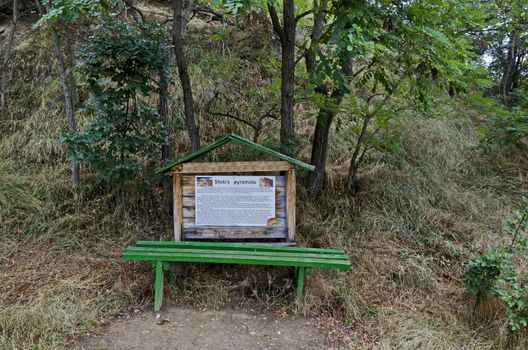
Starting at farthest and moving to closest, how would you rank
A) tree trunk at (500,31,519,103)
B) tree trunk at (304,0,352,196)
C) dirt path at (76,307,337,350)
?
tree trunk at (500,31,519,103), tree trunk at (304,0,352,196), dirt path at (76,307,337,350)

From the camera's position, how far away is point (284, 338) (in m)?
3.12

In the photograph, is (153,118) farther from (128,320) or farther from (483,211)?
(483,211)

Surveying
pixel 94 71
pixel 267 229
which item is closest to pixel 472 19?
pixel 267 229

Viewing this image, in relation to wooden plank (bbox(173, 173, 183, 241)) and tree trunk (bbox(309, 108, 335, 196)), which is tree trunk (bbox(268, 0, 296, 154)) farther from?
wooden plank (bbox(173, 173, 183, 241))

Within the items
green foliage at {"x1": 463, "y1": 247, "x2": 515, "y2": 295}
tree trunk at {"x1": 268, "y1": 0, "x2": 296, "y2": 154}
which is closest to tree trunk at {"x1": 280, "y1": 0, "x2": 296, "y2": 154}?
tree trunk at {"x1": 268, "y1": 0, "x2": 296, "y2": 154}

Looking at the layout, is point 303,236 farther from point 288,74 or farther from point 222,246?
point 288,74

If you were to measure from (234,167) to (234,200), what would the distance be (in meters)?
0.35

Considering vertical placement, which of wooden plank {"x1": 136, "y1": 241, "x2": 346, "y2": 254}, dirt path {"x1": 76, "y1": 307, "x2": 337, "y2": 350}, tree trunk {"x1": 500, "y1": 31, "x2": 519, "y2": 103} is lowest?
dirt path {"x1": 76, "y1": 307, "x2": 337, "y2": 350}

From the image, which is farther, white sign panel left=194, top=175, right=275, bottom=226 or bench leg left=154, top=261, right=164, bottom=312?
white sign panel left=194, top=175, right=275, bottom=226

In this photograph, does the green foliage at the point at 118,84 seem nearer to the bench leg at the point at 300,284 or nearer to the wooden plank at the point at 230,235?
the wooden plank at the point at 230,235

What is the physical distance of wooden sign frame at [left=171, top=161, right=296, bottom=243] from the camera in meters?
3.79

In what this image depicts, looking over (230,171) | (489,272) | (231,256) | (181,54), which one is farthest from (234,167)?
(489,272)

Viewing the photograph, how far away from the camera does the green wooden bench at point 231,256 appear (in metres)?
3.39

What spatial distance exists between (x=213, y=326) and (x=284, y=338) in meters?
0.63
